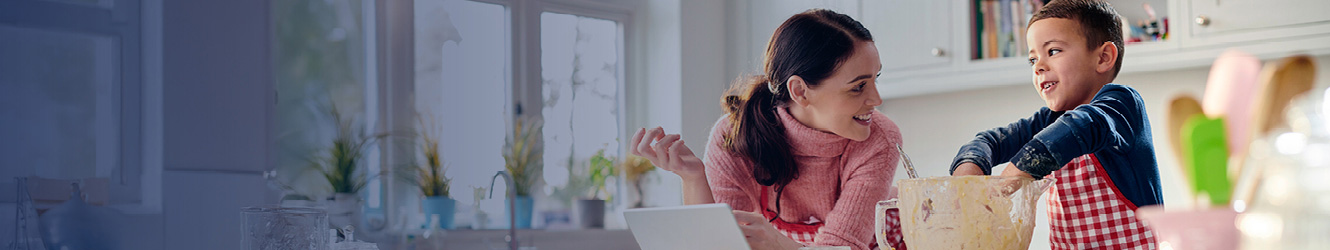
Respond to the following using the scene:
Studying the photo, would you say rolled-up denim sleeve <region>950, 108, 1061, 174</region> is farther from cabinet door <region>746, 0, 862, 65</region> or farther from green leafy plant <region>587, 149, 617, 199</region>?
green leafy plant <region>587, 149, 617, 199</region>

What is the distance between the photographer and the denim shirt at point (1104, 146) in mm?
969

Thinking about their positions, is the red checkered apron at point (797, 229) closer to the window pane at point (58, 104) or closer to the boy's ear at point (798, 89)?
the boy's ear at point (798, 89)

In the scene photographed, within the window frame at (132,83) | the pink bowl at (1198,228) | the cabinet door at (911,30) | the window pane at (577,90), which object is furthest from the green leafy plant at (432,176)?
the pink bowl at (1198,228)

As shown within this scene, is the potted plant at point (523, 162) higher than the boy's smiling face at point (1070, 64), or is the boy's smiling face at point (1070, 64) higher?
the boy's smiling face at point (1070, 64)

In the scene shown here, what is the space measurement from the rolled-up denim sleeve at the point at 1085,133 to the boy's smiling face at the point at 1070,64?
14 cm

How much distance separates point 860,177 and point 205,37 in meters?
1.50

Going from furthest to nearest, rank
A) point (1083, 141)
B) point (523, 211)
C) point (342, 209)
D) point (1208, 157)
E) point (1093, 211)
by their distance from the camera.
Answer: point (523, 211), point (342, 209), point (1093, 211), point (1083, 141), point (1208, 157)

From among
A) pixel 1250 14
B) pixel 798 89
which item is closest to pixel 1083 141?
pixel 798 89

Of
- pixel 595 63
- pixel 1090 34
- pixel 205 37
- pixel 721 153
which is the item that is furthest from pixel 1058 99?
pixel 595 63

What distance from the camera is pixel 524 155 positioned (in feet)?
10.0

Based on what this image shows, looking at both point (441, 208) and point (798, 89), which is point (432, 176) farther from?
point (798, 89)

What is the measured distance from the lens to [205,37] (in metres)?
2.21

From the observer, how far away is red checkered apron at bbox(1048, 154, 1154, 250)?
115 centimetres

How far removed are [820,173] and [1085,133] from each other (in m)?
0.53
